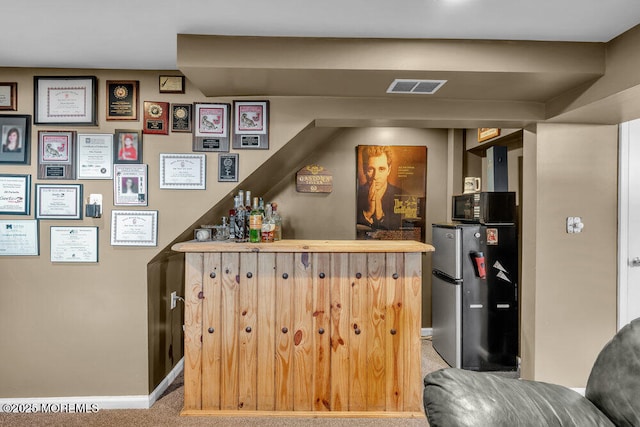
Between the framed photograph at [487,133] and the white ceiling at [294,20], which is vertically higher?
the white ceiling at [294,20]

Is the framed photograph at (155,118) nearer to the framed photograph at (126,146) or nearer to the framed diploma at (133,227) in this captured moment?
the framed photograph at (126,146)

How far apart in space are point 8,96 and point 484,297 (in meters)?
3.99

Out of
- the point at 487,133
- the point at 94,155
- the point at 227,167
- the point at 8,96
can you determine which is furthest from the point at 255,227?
the point at 487,133

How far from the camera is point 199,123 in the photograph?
2.61m

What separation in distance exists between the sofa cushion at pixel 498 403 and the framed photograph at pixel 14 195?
109 inches

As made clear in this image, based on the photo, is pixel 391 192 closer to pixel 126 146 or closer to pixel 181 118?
pixel 181 118

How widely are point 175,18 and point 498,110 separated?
2159mm

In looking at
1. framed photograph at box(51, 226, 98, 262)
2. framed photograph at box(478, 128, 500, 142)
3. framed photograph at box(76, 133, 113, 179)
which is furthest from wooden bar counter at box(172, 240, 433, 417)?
framed photograph at box(478, 128, 500, 142)

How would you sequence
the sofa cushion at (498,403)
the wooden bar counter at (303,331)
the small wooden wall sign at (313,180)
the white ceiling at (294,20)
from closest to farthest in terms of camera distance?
1. the sofa cushion at (498,403)
2. the white ceiling at (294,20)
3. the wooden bar counter at (303,331)
4. the small wooden wall sign at (313,180)

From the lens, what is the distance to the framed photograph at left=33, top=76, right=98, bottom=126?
2564 mm

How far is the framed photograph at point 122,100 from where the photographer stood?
2.59 meters

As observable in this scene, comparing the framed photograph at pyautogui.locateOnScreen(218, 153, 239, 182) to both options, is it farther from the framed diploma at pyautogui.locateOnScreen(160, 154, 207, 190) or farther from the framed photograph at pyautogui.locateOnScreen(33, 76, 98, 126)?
the framed photograph at pyautogui.locateOnScreen(33, 76, 98, 126)

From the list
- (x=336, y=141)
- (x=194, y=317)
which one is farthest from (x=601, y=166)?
(x=194, y=317)

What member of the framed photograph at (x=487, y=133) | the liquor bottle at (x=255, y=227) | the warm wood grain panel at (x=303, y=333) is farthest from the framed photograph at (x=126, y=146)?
the framed photograph at (x=487, y=133)
